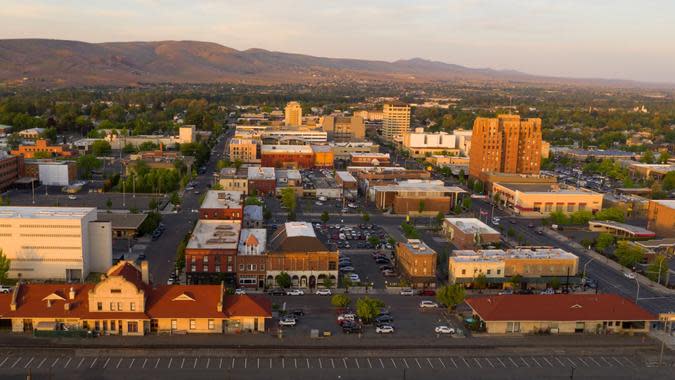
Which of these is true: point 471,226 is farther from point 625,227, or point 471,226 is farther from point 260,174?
point 260,174

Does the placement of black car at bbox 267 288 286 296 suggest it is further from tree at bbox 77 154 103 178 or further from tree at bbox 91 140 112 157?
tree at bbox 91 140 112 157

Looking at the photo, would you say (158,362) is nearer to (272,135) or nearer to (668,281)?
(668,281)

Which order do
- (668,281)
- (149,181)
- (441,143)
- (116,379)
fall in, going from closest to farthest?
(116,379) < (668,281) < (149,181) < (441,143)

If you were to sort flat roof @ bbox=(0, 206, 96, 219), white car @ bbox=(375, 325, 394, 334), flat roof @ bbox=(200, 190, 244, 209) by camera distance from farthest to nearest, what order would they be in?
1. flat roof @ bbox=(200, 190, 244, 209)
2. flat roof @ bbox=(0, 206, 96, 219)
3. white car @ bbox=(375, 325, 394, 334)

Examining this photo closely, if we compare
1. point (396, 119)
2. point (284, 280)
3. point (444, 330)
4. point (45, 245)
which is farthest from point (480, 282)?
point (396, 119)

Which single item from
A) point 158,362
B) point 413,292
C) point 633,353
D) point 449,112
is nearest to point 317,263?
point 413,292

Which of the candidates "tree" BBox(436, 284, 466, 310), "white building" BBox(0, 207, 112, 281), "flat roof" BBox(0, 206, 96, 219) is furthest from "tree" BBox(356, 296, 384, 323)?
"flat roof" BBox(0, 206, 96, 219)
